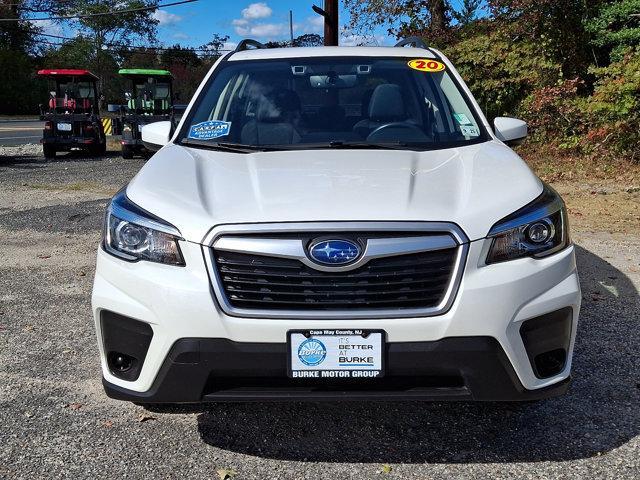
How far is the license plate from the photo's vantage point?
2.35m

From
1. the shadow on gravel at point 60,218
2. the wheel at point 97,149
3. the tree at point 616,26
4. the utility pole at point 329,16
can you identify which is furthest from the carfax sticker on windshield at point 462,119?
the wheel at point 97,149

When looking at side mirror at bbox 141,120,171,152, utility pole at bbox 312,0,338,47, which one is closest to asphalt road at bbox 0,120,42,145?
utility pole at bbox 312,0,338,47

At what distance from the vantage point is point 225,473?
264 centimetres

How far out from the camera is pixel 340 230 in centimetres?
238

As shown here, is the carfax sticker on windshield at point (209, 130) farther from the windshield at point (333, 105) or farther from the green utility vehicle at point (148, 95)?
the green utility vehicle at point (148, 95)

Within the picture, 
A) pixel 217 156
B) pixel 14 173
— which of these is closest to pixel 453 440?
pixel 217 156

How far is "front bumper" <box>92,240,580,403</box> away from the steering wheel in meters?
1.34

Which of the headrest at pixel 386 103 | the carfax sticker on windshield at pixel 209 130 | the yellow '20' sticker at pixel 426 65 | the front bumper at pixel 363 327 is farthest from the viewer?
the yellow '20' sticker at pixel 426 65

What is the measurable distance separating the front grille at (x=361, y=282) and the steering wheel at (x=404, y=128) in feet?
4.39

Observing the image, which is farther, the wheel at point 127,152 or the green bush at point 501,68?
the wheel at point 127,152

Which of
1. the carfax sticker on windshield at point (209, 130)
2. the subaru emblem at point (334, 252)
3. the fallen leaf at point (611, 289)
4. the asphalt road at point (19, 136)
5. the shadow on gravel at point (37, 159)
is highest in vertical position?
the carfax sticker on windshield at point (209, 130)

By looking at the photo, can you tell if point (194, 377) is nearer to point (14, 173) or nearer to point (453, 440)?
point (453, 440)

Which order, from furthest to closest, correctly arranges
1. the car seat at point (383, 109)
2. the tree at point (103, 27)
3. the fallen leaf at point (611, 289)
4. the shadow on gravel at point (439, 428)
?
the tree at point (103, 27) < the fallen leaf at point (611, 289) < the car seat at point (383, 109) < the shadow on gravel at point (439, 428)

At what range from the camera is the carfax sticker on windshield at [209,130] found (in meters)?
3.61
